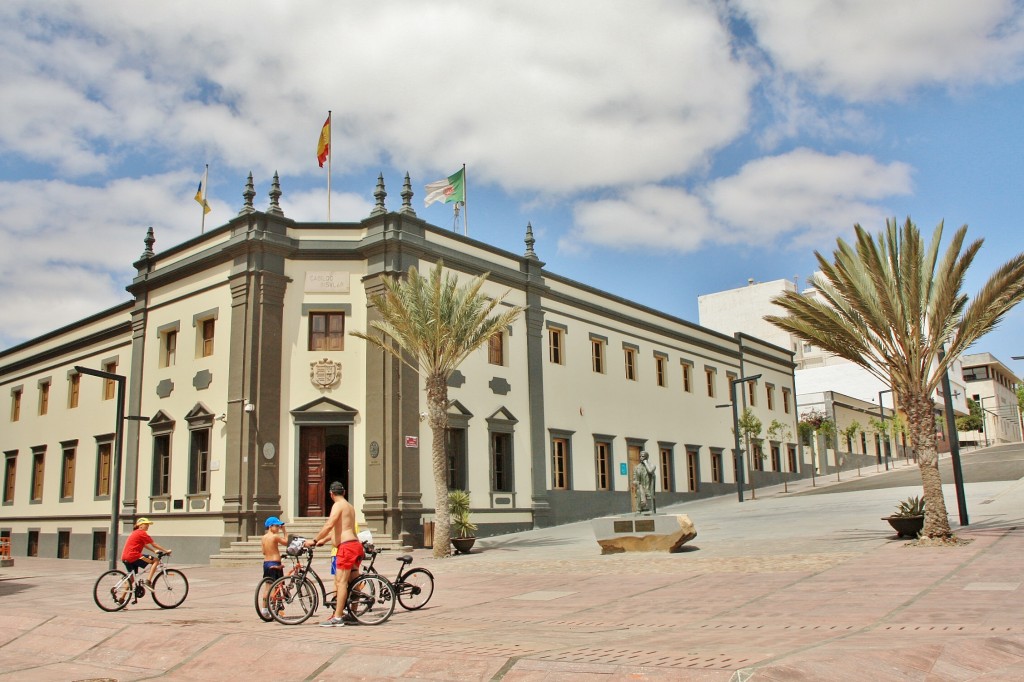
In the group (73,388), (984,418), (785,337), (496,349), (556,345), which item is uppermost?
(785,337)

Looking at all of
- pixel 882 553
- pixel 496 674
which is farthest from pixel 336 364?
pixel 496 674

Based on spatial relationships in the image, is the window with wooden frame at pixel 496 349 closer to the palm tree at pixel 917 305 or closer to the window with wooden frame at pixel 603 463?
the window with wooden frame at pixel 603 463

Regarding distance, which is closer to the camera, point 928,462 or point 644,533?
point 928,462

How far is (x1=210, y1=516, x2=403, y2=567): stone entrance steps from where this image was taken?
23.0 m

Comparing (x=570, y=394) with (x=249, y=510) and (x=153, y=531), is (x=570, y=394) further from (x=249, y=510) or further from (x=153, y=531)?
(x=153, y=531)

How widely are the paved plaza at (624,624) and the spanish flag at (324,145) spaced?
47.1ft

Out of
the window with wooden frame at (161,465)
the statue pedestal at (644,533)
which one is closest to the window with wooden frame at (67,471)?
the window with wooden frame at (161,465)

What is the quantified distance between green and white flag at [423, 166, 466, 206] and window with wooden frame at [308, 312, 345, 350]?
18.2ft

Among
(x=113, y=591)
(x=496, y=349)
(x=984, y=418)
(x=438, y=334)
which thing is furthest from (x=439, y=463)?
(x=984, y=418)

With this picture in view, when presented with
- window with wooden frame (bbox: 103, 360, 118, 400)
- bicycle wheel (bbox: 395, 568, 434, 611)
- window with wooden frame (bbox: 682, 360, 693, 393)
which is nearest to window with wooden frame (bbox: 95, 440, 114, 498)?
window with wooden frame (bbox: 103, 360, 118, 400)

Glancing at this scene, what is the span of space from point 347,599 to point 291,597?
3.47 feet

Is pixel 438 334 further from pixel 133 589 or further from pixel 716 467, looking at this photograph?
pixel 716 467

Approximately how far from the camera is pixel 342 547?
11352mm

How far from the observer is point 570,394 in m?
31.9
